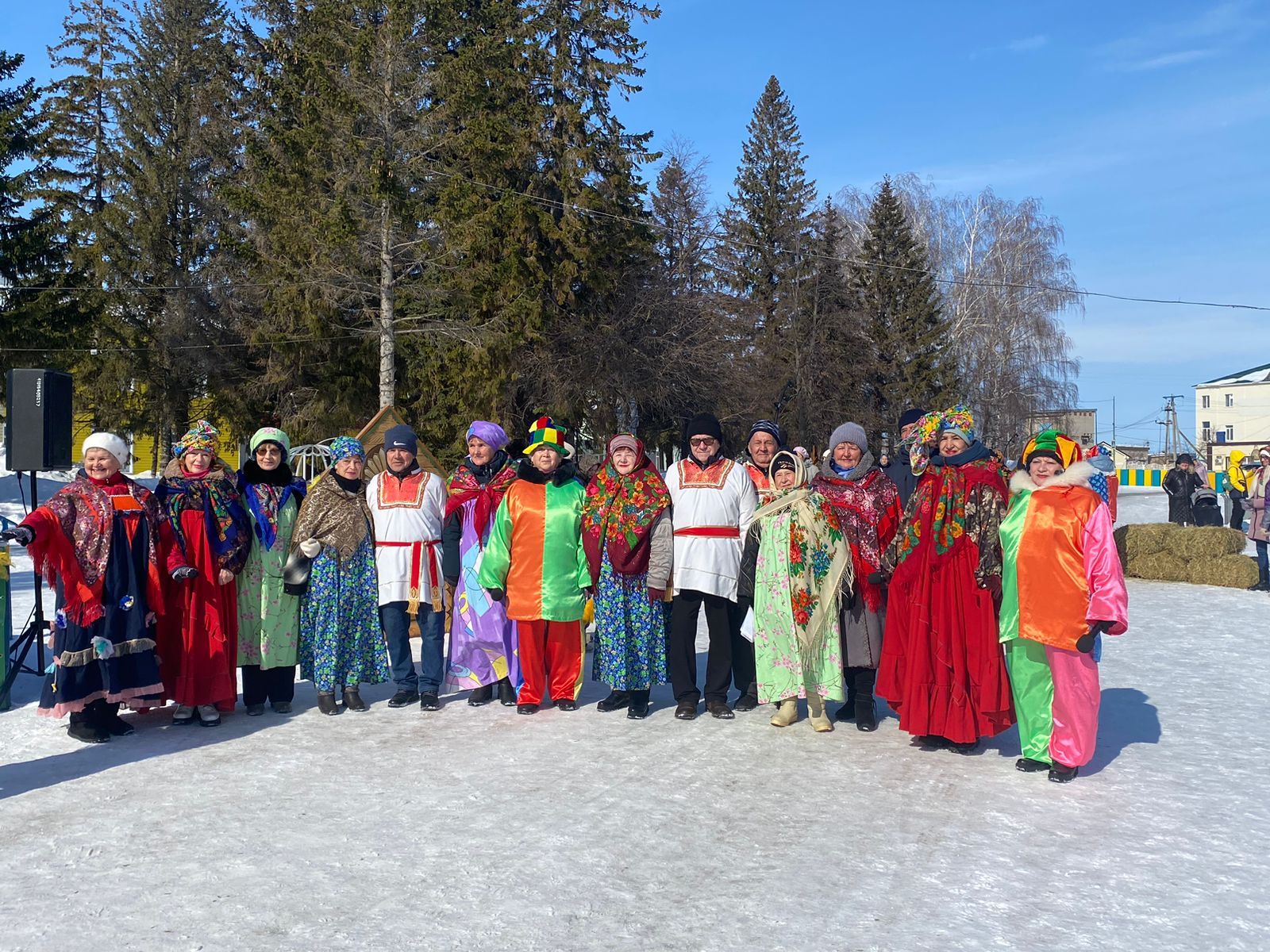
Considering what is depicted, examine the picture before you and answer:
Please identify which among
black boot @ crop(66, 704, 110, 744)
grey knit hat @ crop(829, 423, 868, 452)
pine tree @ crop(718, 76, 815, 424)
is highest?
pine tree @ crop(718, 76, 815, 424)

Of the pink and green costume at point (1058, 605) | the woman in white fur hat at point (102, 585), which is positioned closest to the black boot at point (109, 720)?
the woman in white fur hat at point (102, 585)

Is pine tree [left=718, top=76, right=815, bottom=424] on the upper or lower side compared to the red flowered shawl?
upper

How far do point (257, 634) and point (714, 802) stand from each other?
306cm

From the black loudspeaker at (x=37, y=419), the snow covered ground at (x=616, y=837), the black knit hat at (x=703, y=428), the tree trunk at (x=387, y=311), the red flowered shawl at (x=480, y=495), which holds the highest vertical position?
the tree trunk at (x=387, y=311)

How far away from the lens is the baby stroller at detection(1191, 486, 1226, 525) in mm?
18234

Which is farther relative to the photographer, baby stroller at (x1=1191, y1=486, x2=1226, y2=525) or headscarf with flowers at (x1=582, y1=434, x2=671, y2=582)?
baby stroller at (x1=1191, y1=486, x2=1226, y2=525)

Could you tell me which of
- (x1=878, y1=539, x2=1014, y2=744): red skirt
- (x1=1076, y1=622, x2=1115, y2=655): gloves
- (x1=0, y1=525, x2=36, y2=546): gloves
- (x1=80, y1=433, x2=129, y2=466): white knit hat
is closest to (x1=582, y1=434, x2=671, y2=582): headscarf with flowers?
(x1=878, y1=539, x2=1014, y2=744): red skirt

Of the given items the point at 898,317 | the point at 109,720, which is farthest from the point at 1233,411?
the point at 109,720

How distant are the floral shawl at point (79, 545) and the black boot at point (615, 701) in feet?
9.34

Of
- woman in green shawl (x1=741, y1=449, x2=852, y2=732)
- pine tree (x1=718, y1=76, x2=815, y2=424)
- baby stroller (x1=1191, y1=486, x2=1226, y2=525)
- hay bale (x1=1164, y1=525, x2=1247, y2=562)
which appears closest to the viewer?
woman in green shawl (x1=741, y1=449, x2=852, y2=732)

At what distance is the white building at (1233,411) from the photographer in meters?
78.7

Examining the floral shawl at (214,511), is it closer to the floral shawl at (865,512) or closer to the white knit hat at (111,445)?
the white knit hat at (111,445)

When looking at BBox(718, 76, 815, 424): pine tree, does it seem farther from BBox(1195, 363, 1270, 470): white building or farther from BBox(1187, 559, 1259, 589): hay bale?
A: BBox(1195, 363, 1270, 470): white building

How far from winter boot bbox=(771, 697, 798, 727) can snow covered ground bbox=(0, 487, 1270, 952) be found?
0.06 m
